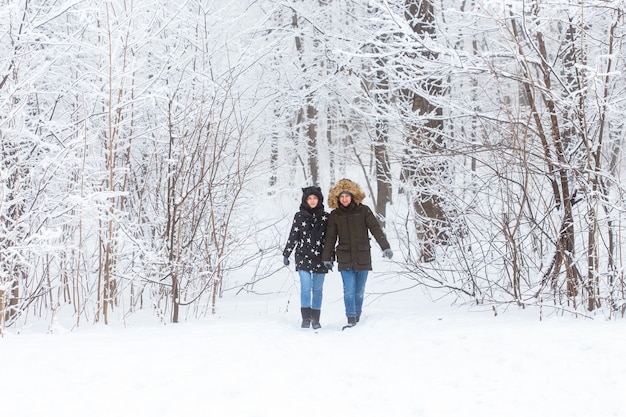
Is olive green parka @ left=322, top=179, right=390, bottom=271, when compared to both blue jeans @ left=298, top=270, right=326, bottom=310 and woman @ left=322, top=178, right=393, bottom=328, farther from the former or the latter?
blue jeans @ left=298, top=270, right=326, bottom=310

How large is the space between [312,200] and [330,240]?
0.44 meters

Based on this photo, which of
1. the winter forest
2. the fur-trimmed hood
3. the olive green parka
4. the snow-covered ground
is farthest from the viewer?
the fur-trimmed hood

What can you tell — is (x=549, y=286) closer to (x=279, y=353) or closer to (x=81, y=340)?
(x=279, y=353)

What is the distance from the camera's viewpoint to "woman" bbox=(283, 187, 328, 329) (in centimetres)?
577

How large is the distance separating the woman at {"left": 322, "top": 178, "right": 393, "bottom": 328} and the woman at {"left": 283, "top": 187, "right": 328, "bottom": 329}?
0.34 ft

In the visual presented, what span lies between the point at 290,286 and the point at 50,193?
4.12 metres

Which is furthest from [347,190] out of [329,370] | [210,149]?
[210,149]

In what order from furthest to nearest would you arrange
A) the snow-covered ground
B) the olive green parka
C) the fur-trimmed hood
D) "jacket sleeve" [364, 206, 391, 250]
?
the fur-trimmed hood → the olive green parka → "jacket sleeve" [364, 206, 391, 250] → the snow-covered ground

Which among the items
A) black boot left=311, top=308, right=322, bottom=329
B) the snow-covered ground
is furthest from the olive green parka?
the snow-covered ground

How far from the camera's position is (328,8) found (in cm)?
1244

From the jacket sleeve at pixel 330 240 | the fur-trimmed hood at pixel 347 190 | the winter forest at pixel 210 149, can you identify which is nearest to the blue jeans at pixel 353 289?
the jacket sleeve at pixel 330 240

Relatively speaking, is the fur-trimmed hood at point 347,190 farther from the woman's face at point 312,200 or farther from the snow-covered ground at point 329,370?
the snow-covered ground at point 329,370

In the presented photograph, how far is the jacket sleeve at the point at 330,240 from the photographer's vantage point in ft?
18.7

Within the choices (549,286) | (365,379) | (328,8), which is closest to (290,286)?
(549,286)
